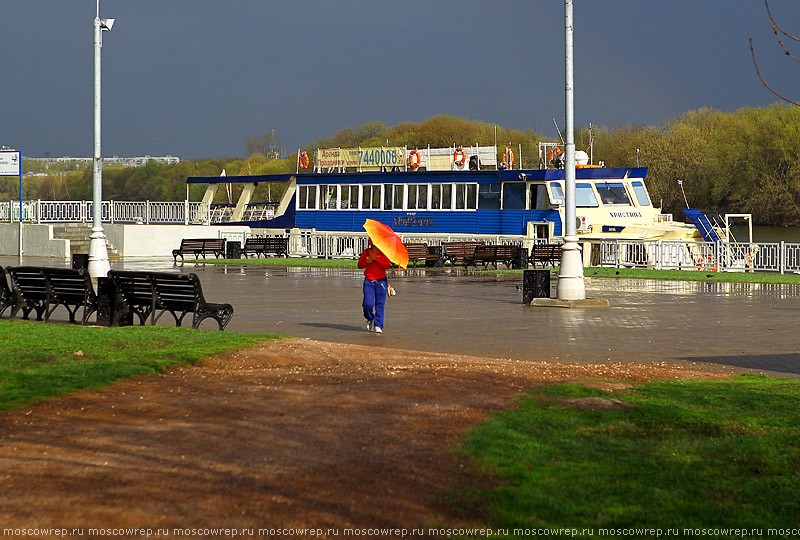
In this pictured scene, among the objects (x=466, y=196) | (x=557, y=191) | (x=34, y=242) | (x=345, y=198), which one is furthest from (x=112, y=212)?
(x=557, y=191)

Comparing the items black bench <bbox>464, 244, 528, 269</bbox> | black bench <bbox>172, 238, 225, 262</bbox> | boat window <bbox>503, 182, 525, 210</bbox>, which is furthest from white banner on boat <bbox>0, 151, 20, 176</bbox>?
boat window <bbox>503, 182, 525, 210</bbox>

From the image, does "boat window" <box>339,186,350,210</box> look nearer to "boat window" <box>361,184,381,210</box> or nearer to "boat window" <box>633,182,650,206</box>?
"boat window" <box>361,184,381,210</box>

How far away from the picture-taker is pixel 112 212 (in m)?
47.0

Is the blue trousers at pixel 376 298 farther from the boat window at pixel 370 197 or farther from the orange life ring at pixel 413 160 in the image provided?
the orange life ring at pixel 413 160

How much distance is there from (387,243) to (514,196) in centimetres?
2368

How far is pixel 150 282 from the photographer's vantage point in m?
13.7

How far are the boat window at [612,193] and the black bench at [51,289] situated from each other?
24.0 meters

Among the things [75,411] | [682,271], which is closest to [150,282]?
[75,411]

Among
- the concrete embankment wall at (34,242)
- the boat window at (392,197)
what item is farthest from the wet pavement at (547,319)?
the concrete embankment wall at (34,242)

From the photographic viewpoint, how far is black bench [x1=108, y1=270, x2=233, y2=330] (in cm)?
1348

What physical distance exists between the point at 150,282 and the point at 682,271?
66.0ft

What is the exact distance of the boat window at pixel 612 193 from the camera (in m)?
35.1

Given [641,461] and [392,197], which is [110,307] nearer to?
[641,461]

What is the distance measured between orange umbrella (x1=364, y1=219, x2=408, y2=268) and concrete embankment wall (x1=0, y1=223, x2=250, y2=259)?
2730 cm
